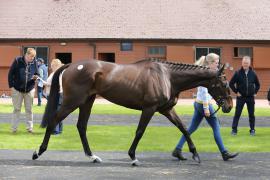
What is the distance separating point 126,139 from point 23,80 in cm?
286

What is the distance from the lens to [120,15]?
37.3 metres

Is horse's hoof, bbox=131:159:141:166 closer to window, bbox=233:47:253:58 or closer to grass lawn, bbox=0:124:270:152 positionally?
grass lawn, bbox=0:124:270:152

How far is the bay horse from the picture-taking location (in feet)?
32.7

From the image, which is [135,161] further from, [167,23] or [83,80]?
[167,23]

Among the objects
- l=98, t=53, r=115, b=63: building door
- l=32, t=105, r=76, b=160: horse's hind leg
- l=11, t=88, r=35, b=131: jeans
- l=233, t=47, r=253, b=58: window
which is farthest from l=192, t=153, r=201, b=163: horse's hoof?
l=98, t=53, r=115, b=63: building door

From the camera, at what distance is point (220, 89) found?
10.4 meters

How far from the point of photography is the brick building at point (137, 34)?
36312mm

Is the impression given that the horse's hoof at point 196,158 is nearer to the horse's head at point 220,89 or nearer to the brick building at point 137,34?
the horse's head at point 220,89

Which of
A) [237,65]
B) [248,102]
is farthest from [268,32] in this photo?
[248,102]

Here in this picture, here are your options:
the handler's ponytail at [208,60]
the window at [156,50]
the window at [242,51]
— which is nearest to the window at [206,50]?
the window at [242,51]

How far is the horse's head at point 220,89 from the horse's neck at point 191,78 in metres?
0.09

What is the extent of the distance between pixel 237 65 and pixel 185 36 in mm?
3651

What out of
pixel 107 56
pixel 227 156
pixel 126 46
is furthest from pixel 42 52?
pixel 227 156

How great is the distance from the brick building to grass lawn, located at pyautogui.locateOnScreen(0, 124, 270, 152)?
66.8 feet
